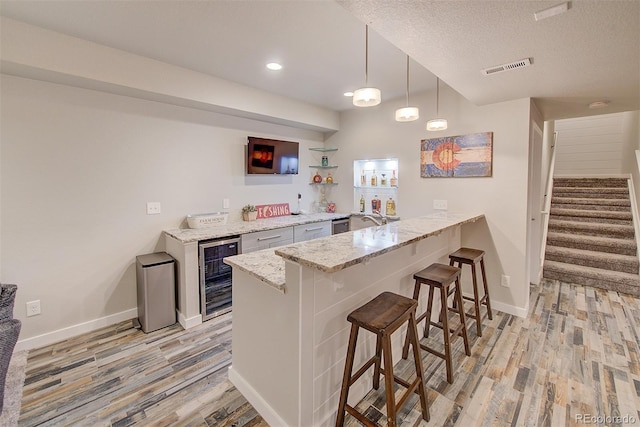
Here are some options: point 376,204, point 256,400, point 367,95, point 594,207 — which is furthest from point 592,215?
point 256,400

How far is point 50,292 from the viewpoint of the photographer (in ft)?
8.41

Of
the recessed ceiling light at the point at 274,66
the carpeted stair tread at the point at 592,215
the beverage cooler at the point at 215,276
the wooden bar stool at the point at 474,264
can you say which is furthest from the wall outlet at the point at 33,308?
the carpeted stair tread at the point at 592,215

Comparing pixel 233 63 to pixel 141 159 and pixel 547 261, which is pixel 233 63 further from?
pixel 547 261

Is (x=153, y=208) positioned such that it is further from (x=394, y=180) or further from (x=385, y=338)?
(x=394, y=180)

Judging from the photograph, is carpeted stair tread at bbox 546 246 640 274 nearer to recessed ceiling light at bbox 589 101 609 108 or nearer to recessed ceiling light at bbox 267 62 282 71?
recessed ceiling light at bbox 589 101 609 108

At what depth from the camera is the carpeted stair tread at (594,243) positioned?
4.10 m

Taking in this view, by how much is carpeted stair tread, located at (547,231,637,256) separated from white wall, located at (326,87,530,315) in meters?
2.18

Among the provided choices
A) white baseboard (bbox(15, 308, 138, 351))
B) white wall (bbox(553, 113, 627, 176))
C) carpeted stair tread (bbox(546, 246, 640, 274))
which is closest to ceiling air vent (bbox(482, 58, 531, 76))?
carpeted stair tread (bbox(546, 246, 640, 274))

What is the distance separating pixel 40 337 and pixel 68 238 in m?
0.89

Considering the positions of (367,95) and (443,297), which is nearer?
(367,95)

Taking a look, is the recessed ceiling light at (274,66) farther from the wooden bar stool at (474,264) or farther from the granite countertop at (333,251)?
the wooden bar stool at (474,264)

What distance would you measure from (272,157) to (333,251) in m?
2.82

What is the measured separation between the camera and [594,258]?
13.4ft

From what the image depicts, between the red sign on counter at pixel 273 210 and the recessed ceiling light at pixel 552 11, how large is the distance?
341cm
